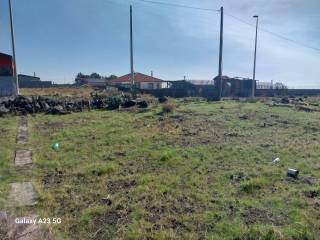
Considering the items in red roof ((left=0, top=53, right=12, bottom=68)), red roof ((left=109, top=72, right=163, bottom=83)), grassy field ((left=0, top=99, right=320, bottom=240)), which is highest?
red roof ((left=0, top=53, right=12, bottom=68))

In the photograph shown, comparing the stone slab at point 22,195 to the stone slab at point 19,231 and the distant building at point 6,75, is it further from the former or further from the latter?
the distant building at point 6,75

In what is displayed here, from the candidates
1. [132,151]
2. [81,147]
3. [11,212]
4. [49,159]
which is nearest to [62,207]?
[11,212]

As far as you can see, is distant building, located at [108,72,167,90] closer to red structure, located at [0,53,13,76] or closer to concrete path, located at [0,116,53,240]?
red structure, located at [0,53,13,76]

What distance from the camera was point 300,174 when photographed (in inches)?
204

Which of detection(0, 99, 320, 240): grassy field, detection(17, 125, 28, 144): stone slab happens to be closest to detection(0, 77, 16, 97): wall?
detection(17, 125, 28, 144): stone slab

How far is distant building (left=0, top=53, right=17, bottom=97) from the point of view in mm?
24469

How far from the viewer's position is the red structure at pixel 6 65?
24750 millimetres

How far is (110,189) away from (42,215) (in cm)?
116

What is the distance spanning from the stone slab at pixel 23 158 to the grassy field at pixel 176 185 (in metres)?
0.17

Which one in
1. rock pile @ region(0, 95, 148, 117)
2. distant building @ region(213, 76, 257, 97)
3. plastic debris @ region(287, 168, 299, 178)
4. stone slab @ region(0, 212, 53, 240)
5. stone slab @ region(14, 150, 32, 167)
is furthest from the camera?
distant building @ region(213, 76, 257, 97)

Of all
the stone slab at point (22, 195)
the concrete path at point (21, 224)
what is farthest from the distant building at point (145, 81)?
the stone slab at point (22, 195)

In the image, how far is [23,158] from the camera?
20.5 feet

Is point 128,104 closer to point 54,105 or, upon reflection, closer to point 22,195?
point 54,105

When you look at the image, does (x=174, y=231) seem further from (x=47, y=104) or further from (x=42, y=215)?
(x=47, y=104)
